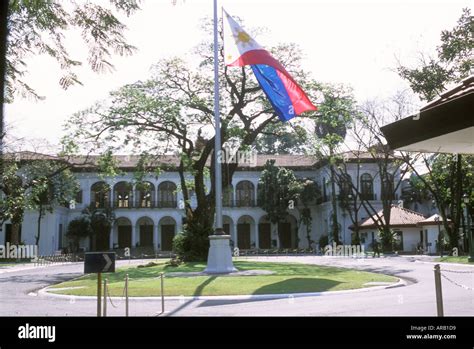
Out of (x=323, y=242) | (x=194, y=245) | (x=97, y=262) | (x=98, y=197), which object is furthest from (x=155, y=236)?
(x=97, y=262)

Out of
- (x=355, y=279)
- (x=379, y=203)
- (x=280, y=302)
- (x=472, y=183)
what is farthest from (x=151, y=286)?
(x=379, y=203)

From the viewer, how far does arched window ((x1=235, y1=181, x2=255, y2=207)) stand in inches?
2371

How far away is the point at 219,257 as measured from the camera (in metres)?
20.2

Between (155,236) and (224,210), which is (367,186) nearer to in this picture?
(224,210)

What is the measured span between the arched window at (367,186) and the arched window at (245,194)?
12.4m

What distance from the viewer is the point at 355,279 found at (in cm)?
1777

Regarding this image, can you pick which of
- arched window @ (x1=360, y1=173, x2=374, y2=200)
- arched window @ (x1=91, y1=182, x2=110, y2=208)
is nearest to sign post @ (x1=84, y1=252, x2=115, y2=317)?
arched window @ (x1=91, y1=182, x2=110, y2=208)

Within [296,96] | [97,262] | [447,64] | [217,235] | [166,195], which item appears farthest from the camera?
[166,195]

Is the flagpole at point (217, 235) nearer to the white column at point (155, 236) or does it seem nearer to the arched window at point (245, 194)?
the white column at point (155, 236)

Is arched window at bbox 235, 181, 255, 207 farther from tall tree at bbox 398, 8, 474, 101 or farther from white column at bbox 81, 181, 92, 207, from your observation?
tall tree at bbox 398, 8, 474, 101

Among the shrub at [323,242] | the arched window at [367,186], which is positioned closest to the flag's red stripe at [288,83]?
Result: the shrub at [323,242]

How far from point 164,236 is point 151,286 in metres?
44.0

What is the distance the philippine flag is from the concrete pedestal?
21.6 feet

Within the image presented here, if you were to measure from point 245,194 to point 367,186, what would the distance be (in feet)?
45.2
